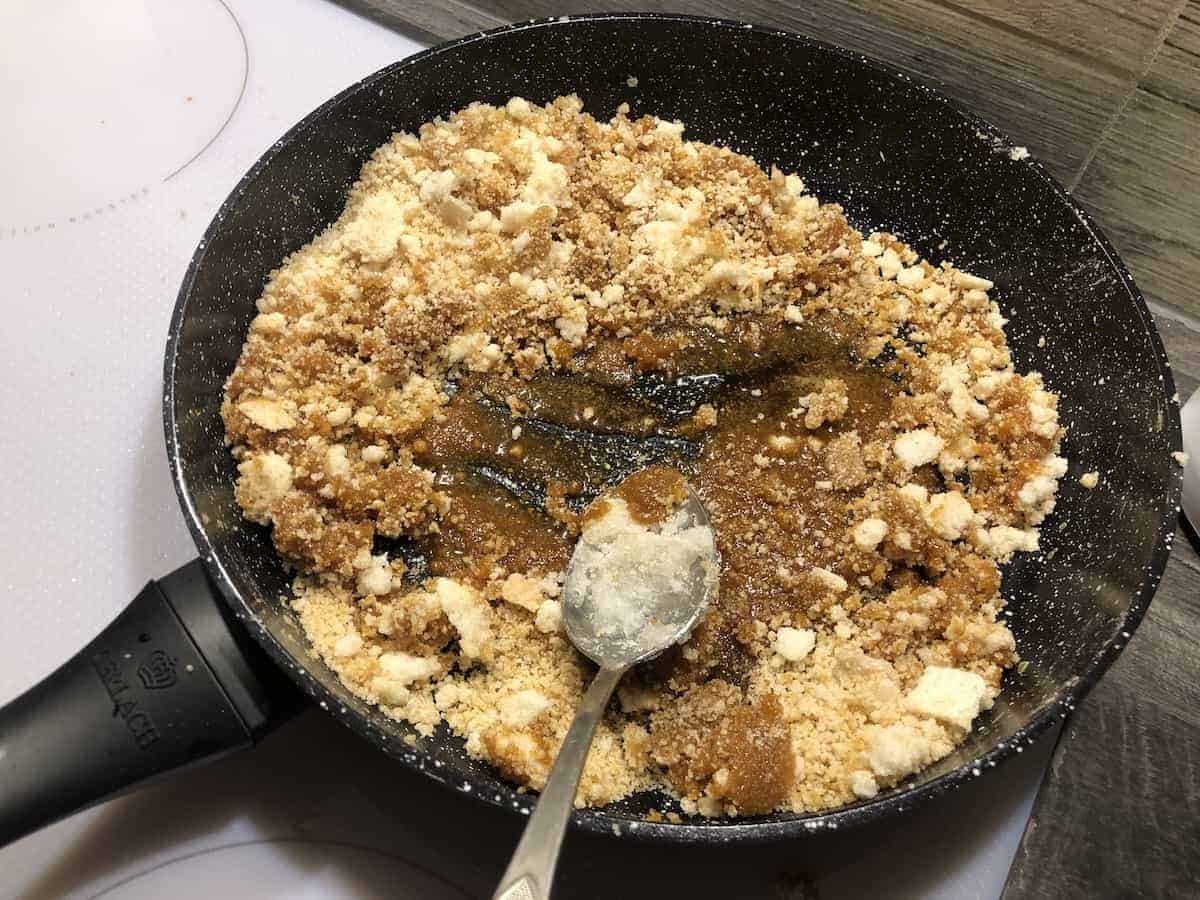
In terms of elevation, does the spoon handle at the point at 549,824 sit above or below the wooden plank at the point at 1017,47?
below

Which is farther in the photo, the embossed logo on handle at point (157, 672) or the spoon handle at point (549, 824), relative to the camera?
the embossed logo on handle at point (157, 672)

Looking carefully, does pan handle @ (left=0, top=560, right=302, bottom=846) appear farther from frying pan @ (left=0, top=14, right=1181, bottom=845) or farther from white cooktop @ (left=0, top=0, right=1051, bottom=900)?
white cooktop @ (left=0, top=0, right=1051, bottom=900)

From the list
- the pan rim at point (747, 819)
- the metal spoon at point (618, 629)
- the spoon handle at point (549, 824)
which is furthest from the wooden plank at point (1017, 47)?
the spoon handle at point (549, 824)

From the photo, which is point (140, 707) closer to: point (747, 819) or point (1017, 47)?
point (747, 819)

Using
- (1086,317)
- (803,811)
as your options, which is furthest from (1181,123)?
(803,811)

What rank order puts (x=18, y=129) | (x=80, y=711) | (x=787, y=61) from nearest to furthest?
(x=80, y=711), (x=787, y=61), (x=18, y=129)

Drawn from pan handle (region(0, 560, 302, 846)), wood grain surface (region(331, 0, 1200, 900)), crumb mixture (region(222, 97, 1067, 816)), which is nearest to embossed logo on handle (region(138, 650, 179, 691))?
pan handle (region(0, 560, 302, 846))

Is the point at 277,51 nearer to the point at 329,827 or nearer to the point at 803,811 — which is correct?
the point at 329,827

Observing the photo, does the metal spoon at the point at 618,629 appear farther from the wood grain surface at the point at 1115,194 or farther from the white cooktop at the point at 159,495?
the wood grain surface at the point at 1115,194
